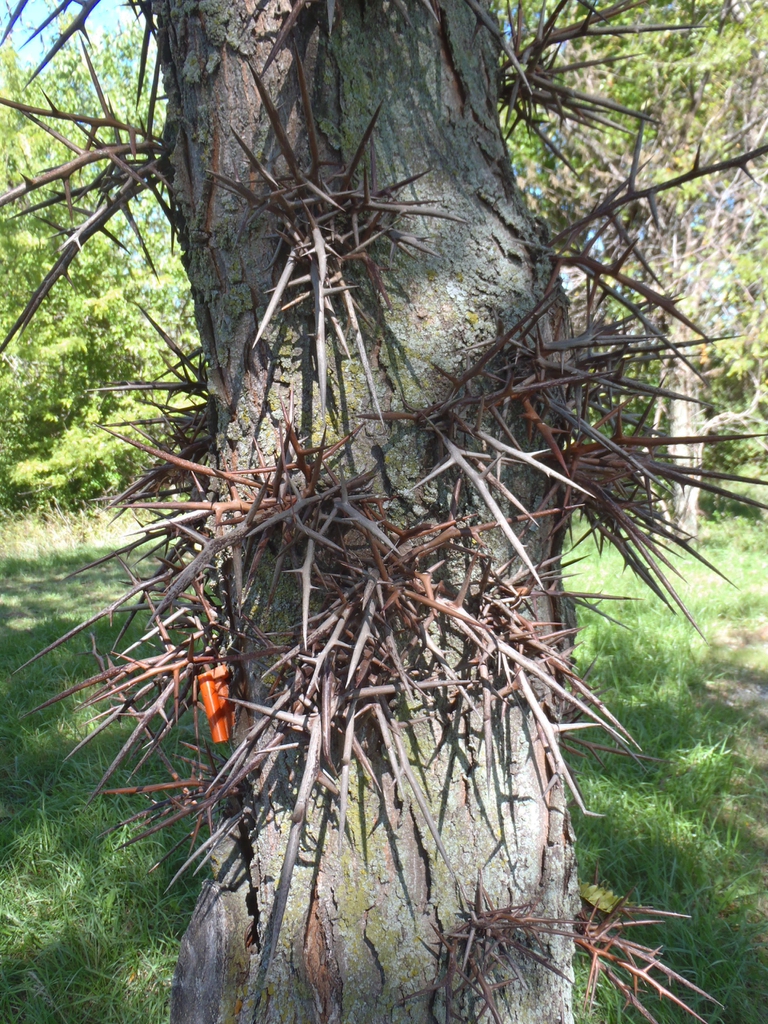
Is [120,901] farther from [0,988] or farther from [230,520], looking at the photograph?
[230,520]

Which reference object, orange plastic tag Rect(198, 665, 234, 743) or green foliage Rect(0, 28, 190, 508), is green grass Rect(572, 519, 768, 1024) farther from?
green foliage Rect(0, 28, 190, 508)

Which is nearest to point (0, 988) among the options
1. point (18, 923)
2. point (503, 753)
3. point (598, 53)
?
point (18, 923)

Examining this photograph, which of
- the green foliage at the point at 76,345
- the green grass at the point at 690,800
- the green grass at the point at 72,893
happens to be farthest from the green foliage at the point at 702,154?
the green grass at the point at 72,893

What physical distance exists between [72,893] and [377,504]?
1886mm

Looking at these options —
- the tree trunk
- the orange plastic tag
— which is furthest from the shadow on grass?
the orange plastic tag

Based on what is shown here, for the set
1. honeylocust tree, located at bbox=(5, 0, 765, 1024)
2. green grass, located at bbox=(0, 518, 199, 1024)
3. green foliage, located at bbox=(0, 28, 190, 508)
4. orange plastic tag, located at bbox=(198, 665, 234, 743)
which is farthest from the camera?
green foliage, located at bbox=(0, 28, 190, 508)

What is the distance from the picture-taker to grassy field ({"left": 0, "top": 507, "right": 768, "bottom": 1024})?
1.92m

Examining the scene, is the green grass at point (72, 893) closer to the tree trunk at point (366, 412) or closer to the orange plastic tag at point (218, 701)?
the orange plastic tag at point (218, 701)

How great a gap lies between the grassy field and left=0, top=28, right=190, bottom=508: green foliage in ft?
31.7

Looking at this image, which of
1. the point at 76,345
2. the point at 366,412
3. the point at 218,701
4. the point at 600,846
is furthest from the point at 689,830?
the point at 76,345

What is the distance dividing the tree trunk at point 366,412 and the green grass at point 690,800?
0.55 m

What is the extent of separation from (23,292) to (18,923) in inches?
489

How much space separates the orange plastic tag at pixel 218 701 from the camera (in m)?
1.20

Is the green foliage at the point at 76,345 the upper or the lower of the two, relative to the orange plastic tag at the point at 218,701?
upper
